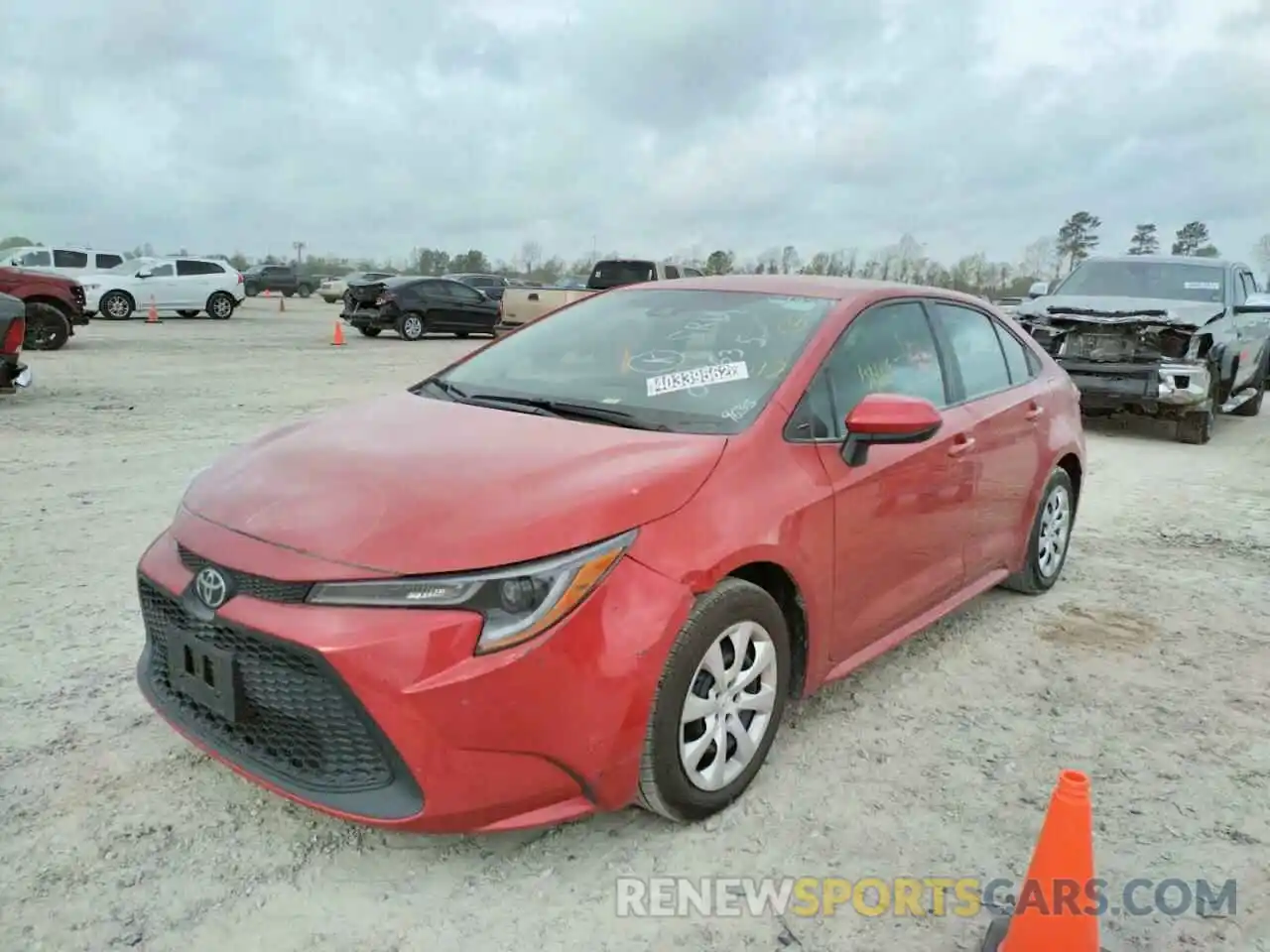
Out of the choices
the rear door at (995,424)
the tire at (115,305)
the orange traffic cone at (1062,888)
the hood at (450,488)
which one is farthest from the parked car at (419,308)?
the orange traffic cone at (1062,888)

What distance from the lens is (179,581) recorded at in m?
2.63

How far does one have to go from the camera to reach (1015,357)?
4680mm

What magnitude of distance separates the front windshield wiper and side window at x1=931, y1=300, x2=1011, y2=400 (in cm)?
167

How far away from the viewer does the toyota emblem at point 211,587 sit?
248 cm

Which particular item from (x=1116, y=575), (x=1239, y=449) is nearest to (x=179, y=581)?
(x=1116, y=575)

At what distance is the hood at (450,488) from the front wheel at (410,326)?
19.0 meters

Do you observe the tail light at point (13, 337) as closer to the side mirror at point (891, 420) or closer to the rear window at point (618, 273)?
the side mirror at point (891, 420)

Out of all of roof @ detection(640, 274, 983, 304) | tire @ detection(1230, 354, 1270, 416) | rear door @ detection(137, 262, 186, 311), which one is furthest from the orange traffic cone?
rear door @ detection(137, 262, 186, 311)

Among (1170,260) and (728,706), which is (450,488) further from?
(1170,260)

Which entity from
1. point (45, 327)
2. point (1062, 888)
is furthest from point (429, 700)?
point (45, 327)

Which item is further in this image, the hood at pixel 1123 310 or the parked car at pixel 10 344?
the hood at pixel 1123 310

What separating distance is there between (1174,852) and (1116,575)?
2.82 m

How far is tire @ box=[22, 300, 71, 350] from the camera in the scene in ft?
47.8

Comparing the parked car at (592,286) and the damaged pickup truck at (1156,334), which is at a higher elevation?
the parked car at (592,286)
